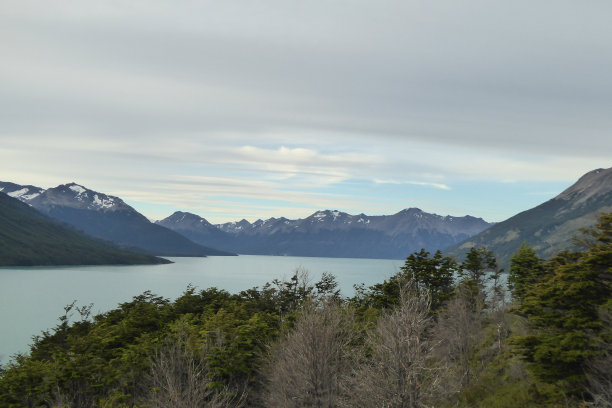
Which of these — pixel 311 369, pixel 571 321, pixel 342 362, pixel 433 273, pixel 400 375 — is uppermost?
pixel 571 321

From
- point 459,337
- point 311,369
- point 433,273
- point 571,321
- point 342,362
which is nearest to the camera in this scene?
point 571,321

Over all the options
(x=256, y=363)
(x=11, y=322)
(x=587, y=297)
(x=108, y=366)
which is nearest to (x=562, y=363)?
(x=587, y=297)

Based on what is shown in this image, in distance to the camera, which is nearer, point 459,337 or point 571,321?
point 571,321

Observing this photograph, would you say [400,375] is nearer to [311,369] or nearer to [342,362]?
[311,369]

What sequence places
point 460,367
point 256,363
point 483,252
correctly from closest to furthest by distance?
point 256,363
point 460,367
point 483,252

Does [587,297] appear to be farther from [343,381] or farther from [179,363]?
[179,363]

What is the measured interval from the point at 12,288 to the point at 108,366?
176 meters

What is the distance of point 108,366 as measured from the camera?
34406 millimetres

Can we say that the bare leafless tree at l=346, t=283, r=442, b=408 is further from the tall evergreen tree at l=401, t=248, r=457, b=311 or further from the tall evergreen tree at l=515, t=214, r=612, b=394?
the tall evergreen tree at l=401, t=248, r=457, b=311

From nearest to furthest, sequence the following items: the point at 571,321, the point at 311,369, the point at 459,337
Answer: the point at 571,321 < the point at 311,369 < the point at 459,337

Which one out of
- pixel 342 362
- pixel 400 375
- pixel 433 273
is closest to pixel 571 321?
pixel 400 375

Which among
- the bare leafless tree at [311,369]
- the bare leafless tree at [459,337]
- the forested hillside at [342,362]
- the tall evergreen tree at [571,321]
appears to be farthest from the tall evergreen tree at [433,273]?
the bare leafless tree at [311,369]

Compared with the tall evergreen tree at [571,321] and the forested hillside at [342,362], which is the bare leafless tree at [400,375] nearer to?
the forested hillside at [342,362]

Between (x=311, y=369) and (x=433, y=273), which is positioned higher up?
(x=433, y=273)
